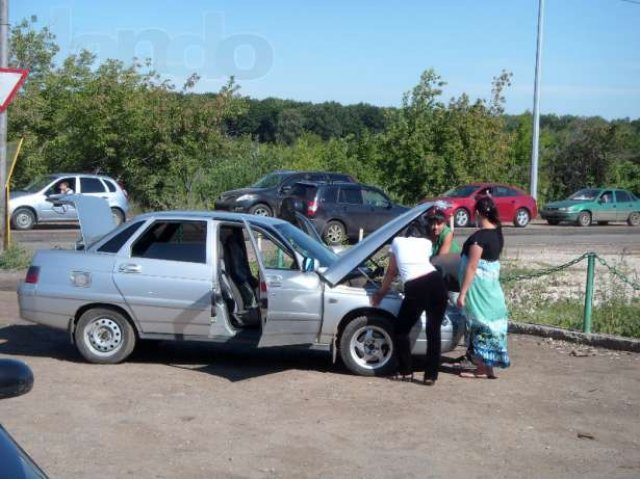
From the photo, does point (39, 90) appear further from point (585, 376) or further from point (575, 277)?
point (585, 376)

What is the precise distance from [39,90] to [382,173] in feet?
49.7

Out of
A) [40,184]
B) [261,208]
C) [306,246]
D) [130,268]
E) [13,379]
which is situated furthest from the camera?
[261,208]

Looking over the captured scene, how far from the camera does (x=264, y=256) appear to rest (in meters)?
9.73

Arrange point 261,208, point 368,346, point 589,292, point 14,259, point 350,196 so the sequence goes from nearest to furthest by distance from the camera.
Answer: point 368,346 → point 589,292 → point 14,259 → point 350,196 → point 261,208

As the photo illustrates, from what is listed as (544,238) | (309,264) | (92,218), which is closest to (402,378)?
(309,264)

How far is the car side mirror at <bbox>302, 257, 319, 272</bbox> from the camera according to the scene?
897 cm

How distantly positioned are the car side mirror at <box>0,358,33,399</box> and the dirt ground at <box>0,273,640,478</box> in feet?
7.98

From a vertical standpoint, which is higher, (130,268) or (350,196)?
(350,196)

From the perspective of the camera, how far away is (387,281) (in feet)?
28.7

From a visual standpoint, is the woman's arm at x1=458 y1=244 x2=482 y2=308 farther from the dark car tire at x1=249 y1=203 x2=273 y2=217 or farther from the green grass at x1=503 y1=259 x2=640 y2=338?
the dark car tire at x1=249 y1=203 x2=273 y2=217

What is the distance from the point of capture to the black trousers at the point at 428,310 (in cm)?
853

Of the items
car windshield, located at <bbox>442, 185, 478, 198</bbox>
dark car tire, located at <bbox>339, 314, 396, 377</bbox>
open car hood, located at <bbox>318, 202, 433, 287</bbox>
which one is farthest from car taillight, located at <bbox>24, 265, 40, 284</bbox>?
car windshield, located at <bbox>442, 185, 478, 198</bbox>

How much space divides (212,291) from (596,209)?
28.4m

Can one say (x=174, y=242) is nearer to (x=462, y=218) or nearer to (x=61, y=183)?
(x=61, y=183)
